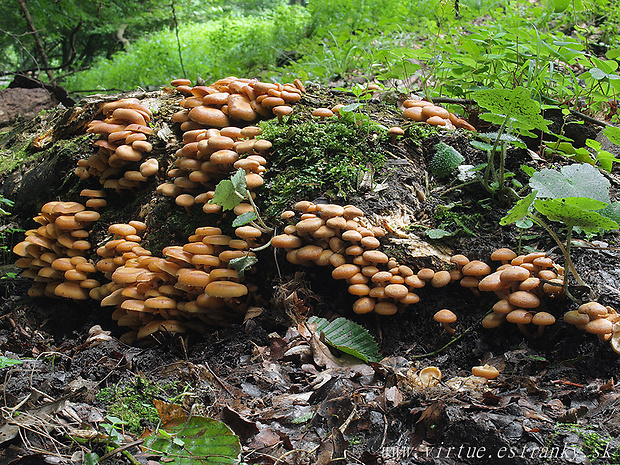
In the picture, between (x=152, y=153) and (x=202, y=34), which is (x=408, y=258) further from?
(x=202, y=34)

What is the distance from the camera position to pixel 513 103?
279 centimetres

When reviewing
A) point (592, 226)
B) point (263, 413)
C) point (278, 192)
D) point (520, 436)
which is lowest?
point (263, 413)

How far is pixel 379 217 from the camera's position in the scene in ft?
11.0

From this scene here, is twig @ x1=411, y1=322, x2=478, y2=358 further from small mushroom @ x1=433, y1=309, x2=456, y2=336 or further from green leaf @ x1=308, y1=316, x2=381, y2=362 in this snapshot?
green leaf @ x1=308, y1=316, x2=381, y2=362

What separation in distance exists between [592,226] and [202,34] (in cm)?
1287

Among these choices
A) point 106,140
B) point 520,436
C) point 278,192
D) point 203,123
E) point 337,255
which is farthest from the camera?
point 106,140

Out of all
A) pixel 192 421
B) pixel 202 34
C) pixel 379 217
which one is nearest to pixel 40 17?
pixel 202 34

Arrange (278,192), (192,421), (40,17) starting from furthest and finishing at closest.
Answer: (40,17) → (278,192) → (192,421)

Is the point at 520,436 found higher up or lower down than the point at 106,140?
lower down

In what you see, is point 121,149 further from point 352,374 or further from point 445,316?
point 445,316

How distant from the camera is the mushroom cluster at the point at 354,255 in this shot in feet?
9.54

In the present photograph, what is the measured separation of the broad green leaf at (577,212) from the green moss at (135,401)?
7.36ft

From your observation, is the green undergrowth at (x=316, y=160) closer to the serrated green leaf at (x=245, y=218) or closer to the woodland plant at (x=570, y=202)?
the serrated green leaf at (x=245, y=218)

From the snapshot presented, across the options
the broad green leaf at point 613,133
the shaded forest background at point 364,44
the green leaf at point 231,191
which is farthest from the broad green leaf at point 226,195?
the broad green leaf at point 613,133
